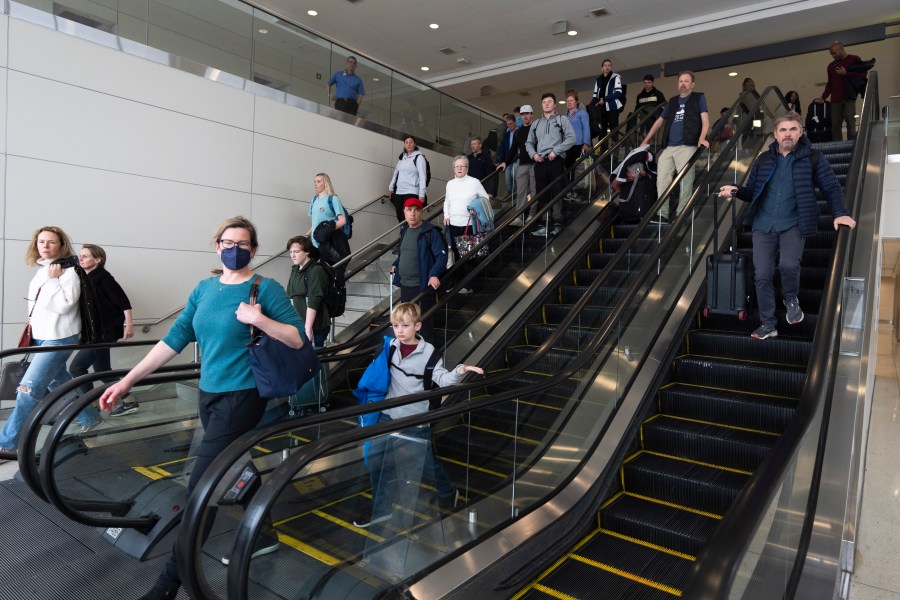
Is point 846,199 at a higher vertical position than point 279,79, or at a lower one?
lower

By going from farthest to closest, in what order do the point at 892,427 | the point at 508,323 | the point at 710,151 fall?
the point at 892,427, the point at 710,151, the point at 508,323

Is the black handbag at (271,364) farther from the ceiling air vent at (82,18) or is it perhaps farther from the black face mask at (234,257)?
the ceiling air vent at (82,18)

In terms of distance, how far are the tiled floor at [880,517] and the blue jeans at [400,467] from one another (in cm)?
265

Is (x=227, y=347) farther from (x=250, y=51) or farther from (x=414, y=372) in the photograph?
(x=250, y=51)

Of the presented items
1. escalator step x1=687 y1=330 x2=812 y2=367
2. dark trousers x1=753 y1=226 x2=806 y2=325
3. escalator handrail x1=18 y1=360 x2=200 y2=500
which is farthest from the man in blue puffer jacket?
escalator handrail x1=18 y1=360 x2=200 y2=500

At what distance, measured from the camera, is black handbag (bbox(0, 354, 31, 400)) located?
4.61 m

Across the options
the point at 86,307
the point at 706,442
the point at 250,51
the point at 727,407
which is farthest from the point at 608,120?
the point at 86,307

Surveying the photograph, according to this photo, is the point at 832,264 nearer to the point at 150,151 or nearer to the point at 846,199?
the point at 846,199

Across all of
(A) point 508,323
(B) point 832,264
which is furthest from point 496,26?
(B) point 832,264

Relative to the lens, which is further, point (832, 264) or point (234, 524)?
point (832, 264)

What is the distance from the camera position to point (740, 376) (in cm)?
451

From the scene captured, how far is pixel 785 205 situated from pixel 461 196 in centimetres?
323

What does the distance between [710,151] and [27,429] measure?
671 centimetres

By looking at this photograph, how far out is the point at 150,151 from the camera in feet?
23.9
